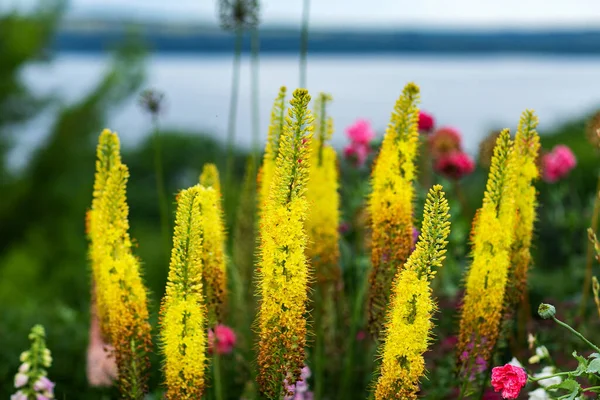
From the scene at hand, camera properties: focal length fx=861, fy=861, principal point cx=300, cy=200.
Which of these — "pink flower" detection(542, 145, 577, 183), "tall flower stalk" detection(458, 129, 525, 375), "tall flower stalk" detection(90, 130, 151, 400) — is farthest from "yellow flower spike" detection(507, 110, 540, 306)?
"pink flower" detection(542, 145, 577, 183)

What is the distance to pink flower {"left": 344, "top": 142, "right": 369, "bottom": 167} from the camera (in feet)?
15.6

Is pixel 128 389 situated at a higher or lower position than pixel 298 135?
lower

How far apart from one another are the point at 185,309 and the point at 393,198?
76 centimetres

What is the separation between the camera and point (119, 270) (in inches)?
103

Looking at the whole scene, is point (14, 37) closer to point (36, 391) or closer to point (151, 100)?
point (151, 100)

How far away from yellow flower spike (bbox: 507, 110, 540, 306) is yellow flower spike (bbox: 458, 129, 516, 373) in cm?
16

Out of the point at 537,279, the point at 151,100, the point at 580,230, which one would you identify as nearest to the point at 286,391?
the point at 151,100

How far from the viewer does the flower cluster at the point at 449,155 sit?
464 centimetres

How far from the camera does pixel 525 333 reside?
4695 millimetres

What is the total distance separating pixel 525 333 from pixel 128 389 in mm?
2638

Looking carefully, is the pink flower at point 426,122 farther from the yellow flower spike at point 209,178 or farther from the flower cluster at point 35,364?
the flower cluster at point 35,364

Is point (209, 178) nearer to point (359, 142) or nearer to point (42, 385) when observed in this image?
point (42, 385)

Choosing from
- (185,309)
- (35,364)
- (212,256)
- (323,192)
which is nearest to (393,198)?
(323,192)

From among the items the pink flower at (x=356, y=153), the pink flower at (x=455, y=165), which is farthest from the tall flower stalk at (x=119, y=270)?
the pink flower at (x=455, y=165)
